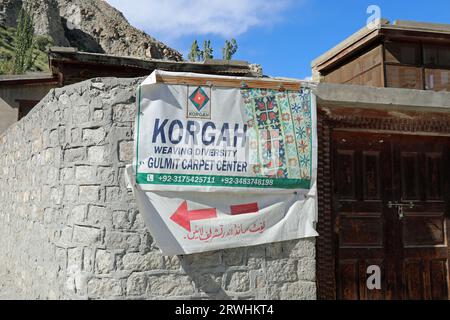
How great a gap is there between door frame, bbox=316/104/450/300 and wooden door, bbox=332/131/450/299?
0.16 metres

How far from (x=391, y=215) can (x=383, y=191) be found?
1.00 ft

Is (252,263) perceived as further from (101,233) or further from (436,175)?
(436,175)

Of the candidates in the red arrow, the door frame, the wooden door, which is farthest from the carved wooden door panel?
the red arrow

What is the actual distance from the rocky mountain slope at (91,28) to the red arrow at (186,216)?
144ft

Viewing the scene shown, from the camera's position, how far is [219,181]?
4.24 meters

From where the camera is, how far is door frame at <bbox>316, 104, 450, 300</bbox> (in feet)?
15.6

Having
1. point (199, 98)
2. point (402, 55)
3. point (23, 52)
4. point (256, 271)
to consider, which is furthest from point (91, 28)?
point (256, 271)

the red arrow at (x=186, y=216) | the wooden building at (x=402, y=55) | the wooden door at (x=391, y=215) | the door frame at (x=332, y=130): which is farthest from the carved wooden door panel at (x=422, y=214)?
the red arrow at (x=186, y=216)

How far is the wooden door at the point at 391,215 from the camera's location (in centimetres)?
509

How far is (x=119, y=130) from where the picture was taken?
4125mm

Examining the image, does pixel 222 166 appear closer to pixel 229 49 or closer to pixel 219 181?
pixel 219 181

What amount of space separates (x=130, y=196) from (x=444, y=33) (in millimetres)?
6173

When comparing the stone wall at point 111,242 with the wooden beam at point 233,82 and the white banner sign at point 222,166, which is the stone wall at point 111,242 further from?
the wooden beam at point 233,82
